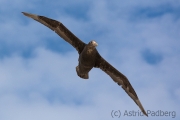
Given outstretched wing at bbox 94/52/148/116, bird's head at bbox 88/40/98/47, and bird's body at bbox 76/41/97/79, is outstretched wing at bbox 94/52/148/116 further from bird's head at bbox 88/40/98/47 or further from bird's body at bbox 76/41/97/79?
bird's head at bbox 88/40/98/47

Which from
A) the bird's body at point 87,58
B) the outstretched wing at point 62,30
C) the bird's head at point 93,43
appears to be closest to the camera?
the bird's head at point 93,43

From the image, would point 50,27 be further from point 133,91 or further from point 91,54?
point 133,91

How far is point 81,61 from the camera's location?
2833cm

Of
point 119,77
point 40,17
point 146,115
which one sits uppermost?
point 40,17

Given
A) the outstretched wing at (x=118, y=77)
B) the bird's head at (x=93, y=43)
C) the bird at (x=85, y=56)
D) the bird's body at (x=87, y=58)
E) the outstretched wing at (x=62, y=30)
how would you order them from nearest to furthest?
the bird's head at (x=93, y=43) → the bird's body at (x=87, y=58) → the bird at (x=85, y=56) → the outstretched wing at (x=62, y=30) → the outstretched wing at (x=118, y=77)

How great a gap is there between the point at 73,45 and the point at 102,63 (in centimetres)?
233

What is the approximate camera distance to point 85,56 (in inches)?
1102

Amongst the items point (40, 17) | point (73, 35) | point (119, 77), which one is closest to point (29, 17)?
point (40, 17)

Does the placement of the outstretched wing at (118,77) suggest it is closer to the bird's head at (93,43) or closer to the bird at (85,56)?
the bird at (85,56)

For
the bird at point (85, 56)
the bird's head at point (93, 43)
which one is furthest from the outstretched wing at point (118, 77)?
the bird's head at point (93, 43)

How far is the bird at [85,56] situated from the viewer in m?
28.0

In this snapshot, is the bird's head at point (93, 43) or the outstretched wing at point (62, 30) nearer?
the bird's head at point (93, 43)

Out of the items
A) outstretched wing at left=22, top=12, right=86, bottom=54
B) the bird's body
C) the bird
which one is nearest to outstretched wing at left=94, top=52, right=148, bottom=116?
the bird

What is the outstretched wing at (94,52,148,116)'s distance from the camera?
30.1 meters
